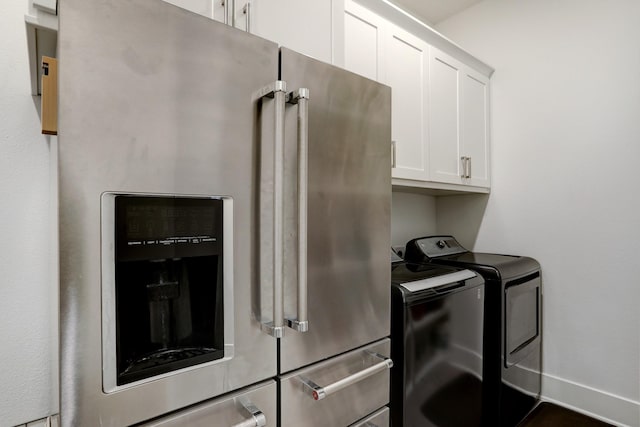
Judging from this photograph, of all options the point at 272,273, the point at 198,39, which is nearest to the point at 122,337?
the point at 272,273

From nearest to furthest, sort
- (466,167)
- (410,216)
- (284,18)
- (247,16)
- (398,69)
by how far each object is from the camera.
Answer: (247,16)
(284,18)
(398,69)
(466,167)
(410,216)

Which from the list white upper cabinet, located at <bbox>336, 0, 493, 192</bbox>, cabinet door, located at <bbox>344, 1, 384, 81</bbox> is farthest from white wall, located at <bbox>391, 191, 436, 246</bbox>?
cabinet door, located at <bbox>344, 1, 384, 81</bbox>

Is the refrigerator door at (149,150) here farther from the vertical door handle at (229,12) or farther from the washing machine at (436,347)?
the washing machine at (436,347)

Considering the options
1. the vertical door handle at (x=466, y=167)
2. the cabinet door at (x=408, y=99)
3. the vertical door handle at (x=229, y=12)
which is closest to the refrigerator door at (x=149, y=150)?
the vertical door handle at (x=229, y=12)

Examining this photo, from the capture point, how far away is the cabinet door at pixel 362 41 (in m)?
1.53

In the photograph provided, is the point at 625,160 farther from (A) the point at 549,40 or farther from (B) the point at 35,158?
(B) the point at 35,158

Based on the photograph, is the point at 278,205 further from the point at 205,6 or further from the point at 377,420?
the point at 377,420

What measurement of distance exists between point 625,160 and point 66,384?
8.50 ft

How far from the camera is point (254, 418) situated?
0.81m

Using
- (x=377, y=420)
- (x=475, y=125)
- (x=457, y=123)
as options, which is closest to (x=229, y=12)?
(x=377, y=420)

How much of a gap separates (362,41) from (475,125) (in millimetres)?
1118

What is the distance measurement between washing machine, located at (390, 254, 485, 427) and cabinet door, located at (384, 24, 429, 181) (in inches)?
22.4

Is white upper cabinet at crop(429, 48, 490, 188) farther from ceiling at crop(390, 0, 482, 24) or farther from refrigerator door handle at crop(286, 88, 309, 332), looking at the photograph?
refrigerator door handle at crop(286, 88, 309, 332)

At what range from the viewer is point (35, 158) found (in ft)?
3.73
